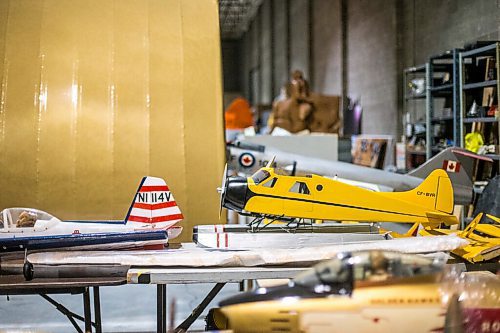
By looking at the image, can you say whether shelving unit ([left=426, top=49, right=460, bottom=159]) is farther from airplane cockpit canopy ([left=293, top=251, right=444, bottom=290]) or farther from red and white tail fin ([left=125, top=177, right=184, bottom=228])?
airplane cockpit canopy ([left=293, top=251, right=444, bottom=290])

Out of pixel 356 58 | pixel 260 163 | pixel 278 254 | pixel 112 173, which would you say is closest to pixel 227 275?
pixel 278 254

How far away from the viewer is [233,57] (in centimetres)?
3772

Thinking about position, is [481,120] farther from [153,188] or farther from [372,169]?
[153,188]

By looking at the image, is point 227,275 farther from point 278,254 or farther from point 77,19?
point 77,19

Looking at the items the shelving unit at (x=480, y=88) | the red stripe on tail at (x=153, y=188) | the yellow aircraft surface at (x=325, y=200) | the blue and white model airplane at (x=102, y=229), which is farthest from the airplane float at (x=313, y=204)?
the shelving unit at (x=480, y=88)

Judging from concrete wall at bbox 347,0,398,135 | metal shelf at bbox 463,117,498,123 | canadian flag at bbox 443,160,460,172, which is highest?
concrete wall at bbox 347,0,398,135

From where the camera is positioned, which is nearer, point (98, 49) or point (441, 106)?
point (98, 49)

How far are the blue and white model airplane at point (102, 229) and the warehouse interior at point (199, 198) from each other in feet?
0.04

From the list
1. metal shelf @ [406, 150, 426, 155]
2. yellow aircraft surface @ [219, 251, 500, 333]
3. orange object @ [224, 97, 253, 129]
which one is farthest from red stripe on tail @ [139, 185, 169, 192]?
orange object @ [224, 97, 253, 129]

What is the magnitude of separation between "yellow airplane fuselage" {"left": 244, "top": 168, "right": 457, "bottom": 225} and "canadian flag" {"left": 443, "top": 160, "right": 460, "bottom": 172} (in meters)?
1.02

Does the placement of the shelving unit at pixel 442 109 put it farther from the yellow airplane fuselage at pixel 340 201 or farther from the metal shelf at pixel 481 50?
the yellow airplane fuselage at pixel 340 201

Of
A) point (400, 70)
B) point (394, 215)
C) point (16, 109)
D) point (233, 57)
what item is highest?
point (233, 57)

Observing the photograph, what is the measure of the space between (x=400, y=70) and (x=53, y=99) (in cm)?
860

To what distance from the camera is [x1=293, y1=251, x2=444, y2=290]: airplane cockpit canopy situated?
2576 mm
